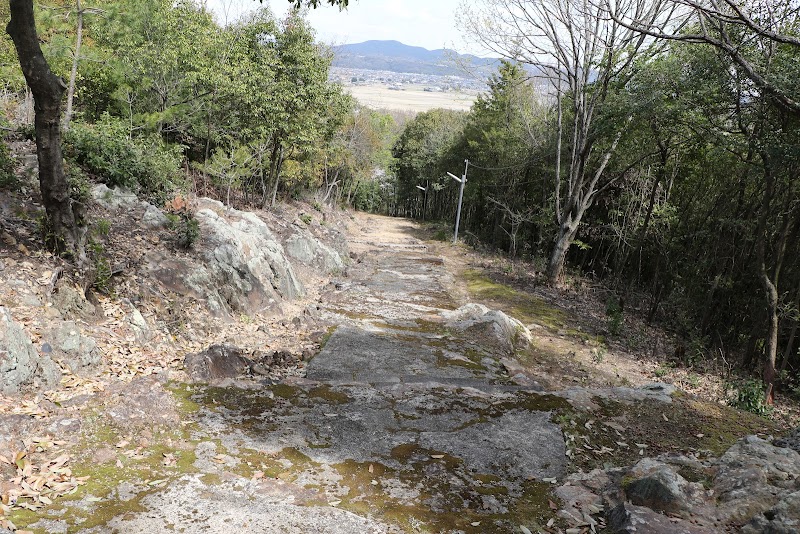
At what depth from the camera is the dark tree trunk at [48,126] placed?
489 cm

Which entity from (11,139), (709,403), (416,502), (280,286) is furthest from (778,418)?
(11,139)

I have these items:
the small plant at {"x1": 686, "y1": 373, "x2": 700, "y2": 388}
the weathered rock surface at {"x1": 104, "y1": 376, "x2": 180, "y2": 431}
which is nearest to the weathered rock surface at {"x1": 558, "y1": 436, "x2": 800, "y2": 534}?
the weathered rock surface at {"x1": 104, "y1": 376, "x2": 180, "y2": 431}

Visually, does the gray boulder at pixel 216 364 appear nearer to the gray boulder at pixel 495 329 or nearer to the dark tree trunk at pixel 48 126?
the dark tree trunk at pixel 48 126

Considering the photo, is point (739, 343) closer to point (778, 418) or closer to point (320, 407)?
point (778, 418)

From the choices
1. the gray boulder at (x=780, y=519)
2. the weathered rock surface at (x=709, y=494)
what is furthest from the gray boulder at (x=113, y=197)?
the gray boulder at (x=780, y=519)

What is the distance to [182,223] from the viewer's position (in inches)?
325

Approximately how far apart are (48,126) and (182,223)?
3160 mm

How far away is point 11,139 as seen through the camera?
25.1ft

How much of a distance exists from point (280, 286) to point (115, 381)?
548 cm

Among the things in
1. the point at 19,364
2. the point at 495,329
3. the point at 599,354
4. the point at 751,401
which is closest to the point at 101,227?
the point at 19,364

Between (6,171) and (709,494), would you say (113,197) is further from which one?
(709,494)

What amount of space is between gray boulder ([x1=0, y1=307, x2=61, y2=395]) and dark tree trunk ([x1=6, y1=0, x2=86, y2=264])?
1.66 meters

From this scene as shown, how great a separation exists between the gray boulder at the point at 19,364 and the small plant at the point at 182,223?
3.76 meters

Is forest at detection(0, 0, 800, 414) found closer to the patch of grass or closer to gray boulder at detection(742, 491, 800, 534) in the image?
the patch of grass
